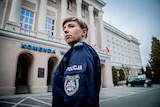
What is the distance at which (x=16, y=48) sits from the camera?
1038 centimetres

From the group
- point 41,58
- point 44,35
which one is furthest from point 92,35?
point 41,58

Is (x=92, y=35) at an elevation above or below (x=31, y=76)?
above

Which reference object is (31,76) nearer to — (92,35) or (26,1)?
(26,1)

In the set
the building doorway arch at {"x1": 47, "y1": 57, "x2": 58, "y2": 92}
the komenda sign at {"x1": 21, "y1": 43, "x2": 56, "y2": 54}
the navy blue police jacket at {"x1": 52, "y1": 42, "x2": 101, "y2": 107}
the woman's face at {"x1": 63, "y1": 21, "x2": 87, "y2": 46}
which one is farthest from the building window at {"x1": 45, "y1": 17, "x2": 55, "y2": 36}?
the navy blue police jacket at {"x1": 52, "y1": 42, "x2": 101, "y2": 107}

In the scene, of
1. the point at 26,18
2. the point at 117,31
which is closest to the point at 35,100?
the point at 26,18

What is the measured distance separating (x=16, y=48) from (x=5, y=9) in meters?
5.91

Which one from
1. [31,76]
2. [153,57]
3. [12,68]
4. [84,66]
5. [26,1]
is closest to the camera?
[84,66]

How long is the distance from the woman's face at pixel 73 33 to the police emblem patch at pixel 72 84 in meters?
0.53

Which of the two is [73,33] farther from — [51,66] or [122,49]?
[122,49]

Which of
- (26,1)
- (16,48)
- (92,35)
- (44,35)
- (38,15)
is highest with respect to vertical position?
(26,1)

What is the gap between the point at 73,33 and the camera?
4.47 ft

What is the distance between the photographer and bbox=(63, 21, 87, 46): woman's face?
4.45ft

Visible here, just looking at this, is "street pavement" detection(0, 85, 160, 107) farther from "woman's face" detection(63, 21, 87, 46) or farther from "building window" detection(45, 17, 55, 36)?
"building window" detection(45, 17, 55, 36)

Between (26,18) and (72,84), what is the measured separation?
15390mm
